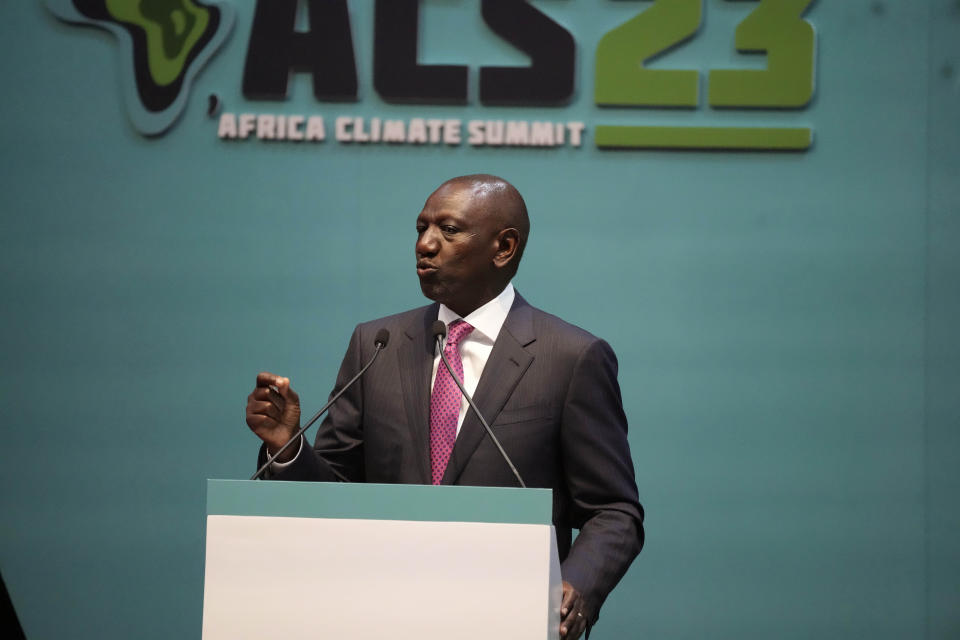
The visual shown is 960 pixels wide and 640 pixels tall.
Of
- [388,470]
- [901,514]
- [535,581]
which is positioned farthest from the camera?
[901,514]

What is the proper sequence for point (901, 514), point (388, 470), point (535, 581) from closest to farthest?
point (535, 581)
point (388, 470)
point (901, 514)

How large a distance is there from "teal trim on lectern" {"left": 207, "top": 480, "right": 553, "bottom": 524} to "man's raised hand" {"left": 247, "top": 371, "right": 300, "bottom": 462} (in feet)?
1.00

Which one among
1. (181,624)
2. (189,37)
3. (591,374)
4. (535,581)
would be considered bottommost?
(181,624)

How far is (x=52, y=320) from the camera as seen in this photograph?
428 centimetres

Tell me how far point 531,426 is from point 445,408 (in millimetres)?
198

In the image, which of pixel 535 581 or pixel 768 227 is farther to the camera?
pixel 768 227

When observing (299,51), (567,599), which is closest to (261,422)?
(567,599)

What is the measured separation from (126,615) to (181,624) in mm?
211

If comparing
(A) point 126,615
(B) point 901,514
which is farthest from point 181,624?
(B) point 901,514

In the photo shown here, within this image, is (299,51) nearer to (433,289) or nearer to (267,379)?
(433,289)

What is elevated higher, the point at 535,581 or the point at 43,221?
the point at 43,221

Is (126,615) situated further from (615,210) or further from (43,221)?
(615,210)

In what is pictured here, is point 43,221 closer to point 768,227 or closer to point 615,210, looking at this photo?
point 615,210

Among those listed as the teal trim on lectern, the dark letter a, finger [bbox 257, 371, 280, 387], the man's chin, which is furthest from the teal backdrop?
the teal trim on lectern
